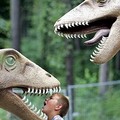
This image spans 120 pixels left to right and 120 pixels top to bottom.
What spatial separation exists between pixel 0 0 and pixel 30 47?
15.3 metres

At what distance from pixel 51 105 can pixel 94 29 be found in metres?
0.98

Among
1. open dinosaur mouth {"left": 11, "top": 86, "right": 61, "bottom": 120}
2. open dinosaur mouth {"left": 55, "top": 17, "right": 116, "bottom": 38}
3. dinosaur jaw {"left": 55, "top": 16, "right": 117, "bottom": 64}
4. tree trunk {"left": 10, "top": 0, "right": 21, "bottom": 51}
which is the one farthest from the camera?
tree trunk {"left": 10, "top": 0, "right": 21, "bottom": 51}

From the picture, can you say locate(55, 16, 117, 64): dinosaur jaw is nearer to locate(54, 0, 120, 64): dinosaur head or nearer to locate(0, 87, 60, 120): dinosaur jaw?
locate(54, 0, 120, 64): dinosaur head

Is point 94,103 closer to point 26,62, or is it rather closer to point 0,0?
point 0,0

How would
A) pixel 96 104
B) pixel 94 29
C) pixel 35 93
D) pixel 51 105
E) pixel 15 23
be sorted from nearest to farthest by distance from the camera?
pixel 35 93 → pixel 51 105 → pixel 94 29 → pixel 96 104 → pixel 15 23

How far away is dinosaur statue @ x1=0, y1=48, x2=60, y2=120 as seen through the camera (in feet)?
20.5

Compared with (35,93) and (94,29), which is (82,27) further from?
(35,93)

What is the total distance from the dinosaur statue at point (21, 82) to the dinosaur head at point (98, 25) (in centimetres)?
60

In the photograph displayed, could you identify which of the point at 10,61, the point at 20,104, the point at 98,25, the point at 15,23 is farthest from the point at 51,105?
the point at 15,23

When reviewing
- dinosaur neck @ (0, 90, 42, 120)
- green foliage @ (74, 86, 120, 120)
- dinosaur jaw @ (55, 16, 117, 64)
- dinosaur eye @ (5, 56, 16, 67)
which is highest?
dinosaur jaw @ (55, 16, 117, 64)

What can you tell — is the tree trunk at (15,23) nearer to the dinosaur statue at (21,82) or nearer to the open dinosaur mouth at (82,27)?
the open dinosaur mouth at (82,27)

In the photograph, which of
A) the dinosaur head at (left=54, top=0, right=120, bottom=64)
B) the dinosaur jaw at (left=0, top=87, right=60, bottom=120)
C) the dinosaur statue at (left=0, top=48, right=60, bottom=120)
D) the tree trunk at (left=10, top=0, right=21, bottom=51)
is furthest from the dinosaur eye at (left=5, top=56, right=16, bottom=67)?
the tree trunk at (left=10, top=0, right=21, bottom=51)

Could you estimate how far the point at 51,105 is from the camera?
670 cm

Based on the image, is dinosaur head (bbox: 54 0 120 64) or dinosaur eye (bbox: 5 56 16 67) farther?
dinosaur head (bbox: 54 0 120 64)
